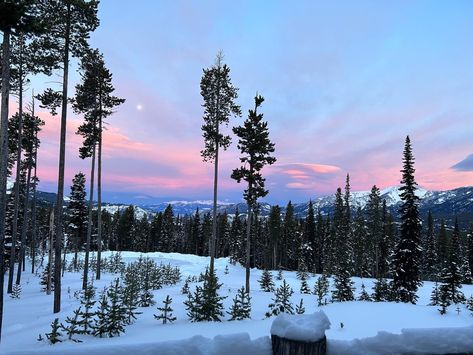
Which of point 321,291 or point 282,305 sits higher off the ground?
point 282,305

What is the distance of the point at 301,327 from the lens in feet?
8.49

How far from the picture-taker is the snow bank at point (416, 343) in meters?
2.90

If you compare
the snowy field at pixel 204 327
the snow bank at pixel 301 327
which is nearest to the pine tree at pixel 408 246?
the snowy field at pixel 204 327

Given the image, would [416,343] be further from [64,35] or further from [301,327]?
[64,35]

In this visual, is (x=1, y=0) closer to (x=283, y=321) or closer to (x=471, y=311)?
(x=283, y=321)

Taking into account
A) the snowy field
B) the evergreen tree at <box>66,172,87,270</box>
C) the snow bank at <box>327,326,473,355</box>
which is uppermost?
the evergreen tree at <box>66,172,87,270</box>

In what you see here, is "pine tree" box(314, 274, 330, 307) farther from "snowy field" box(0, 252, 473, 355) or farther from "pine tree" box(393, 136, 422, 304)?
"pine tree" box(393, 136, 422, 304)

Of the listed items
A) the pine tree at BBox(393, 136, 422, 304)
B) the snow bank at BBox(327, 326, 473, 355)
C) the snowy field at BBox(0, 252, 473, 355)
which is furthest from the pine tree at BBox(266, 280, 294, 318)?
the pine tree at BBox(393, 136, 422, 304)

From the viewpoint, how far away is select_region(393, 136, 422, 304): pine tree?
29.2m

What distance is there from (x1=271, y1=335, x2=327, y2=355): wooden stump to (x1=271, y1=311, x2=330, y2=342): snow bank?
30mm

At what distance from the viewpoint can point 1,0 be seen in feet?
38.4

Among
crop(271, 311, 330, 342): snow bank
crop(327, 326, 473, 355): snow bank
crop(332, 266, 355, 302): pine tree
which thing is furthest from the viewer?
crop(332, 266, 355, 302): pine tree

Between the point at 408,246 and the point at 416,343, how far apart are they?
1198 inches

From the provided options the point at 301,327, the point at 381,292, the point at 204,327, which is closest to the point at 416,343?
the point at 301,327
